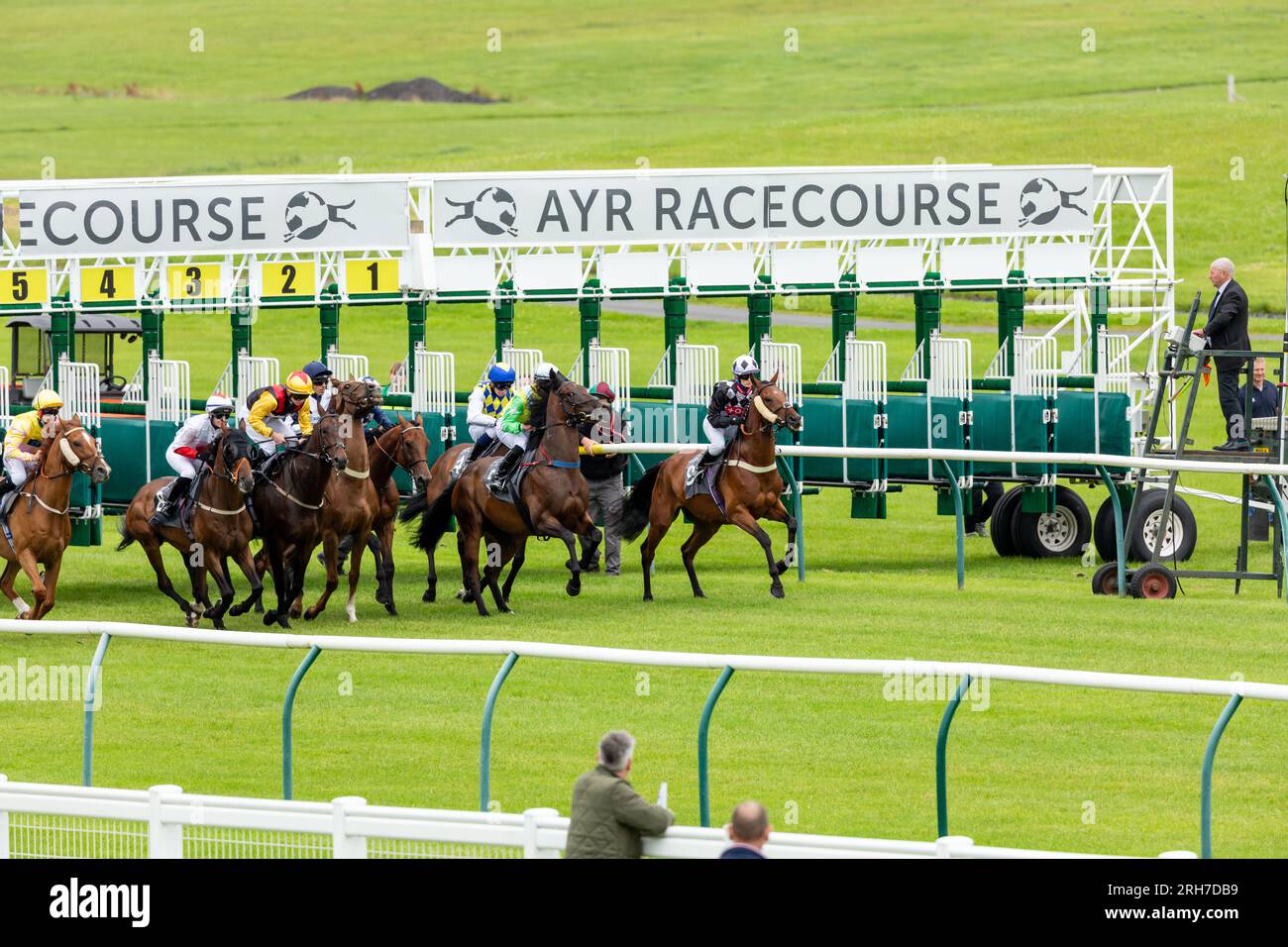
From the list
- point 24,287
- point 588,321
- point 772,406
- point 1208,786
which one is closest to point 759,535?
point 772,406

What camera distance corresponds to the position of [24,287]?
1827cm

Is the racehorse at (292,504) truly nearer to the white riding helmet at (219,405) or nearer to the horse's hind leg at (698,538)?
the white riding helmet at (219,405)

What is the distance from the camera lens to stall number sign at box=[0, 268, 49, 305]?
1822cm

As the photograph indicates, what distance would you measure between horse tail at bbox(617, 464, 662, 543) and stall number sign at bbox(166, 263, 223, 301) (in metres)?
4.46

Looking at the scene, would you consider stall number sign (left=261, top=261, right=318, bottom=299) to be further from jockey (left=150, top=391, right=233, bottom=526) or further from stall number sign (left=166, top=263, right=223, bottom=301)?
jockey (left=150, top=391, right=233, bottom=526)

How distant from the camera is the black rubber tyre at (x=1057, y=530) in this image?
19.1m

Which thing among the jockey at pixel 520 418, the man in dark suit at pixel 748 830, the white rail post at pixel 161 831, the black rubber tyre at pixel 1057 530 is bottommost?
the white rail post at pixel 161 831

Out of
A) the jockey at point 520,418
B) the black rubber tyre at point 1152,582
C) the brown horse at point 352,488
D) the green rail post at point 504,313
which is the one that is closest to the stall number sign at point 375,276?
the green rail post at point 504,313

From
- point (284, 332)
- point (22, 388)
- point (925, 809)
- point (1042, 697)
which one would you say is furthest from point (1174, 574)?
point (284, 332)

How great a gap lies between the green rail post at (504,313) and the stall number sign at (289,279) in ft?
4.78

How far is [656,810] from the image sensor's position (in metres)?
7.30

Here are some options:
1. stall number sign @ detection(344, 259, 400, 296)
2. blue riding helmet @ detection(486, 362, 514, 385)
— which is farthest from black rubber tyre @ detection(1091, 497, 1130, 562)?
stall number sign @ detection(344, 259, 400, 296)

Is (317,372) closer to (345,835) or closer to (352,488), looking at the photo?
(352,488)

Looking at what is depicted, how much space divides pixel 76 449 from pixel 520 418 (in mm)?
2811
